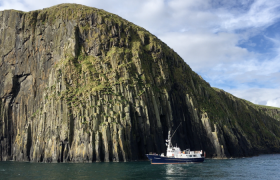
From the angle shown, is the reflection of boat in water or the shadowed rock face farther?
the shadowed rock face

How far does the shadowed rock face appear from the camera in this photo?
331ft

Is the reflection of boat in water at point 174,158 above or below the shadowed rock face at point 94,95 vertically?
below

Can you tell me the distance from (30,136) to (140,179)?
70353mm

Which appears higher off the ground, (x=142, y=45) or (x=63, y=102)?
(x=142, y=45)

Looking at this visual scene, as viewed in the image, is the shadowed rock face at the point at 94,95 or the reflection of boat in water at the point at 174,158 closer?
the reflection of boat in water at the point at 174,158

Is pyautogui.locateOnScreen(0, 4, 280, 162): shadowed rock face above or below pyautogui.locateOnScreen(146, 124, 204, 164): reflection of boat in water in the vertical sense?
above

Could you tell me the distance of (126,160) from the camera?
95750mm

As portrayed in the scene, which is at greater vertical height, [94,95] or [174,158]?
[94,95]

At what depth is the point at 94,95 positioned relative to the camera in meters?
109

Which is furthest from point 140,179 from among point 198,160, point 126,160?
point 198,160

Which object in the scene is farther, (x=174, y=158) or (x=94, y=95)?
(x=94, y=95)

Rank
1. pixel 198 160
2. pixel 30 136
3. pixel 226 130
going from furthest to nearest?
pixel 226 130 → pixel 30 136 → pixel 198 160

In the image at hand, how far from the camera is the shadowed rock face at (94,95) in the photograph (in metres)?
101

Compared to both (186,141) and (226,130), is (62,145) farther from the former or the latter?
→ (226,130)
